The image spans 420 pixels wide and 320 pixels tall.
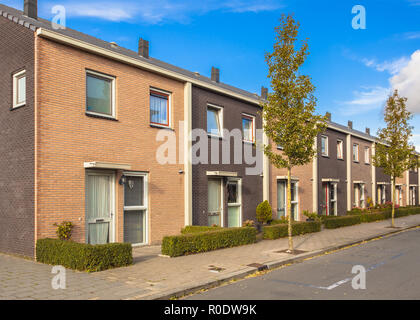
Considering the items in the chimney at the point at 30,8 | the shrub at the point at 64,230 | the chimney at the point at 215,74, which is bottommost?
the shrub at the point at 64,230

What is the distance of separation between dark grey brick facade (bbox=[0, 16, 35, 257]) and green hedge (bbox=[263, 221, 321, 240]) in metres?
8.29

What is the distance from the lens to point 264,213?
55.5 feet

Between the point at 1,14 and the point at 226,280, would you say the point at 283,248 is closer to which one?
the point at 226,280

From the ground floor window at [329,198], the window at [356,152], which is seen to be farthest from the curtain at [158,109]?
the window at [356,152]

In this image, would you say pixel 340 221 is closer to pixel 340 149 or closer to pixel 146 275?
pixel 340 149

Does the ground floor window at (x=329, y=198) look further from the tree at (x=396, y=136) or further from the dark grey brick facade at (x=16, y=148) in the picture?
the dark grey brick facade at (x=16, y=148)

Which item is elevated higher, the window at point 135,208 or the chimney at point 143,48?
the chimney at point 143,48

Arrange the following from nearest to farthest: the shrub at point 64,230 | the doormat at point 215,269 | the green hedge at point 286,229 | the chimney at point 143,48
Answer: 1. the doormat at point 215,269
2. the shrub at point 64,230
3. the green hedge at point 286,229
4. the chimney at point 143,48

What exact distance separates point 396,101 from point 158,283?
55.9 ft

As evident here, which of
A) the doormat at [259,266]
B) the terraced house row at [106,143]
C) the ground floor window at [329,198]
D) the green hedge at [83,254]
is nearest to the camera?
the green hedge at [83,254]

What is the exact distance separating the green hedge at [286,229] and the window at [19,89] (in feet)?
30.7

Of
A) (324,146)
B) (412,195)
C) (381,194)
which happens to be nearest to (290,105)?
(324,146)

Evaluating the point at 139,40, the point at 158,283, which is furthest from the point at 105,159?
the point at 139,40

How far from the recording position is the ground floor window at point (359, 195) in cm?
2847
